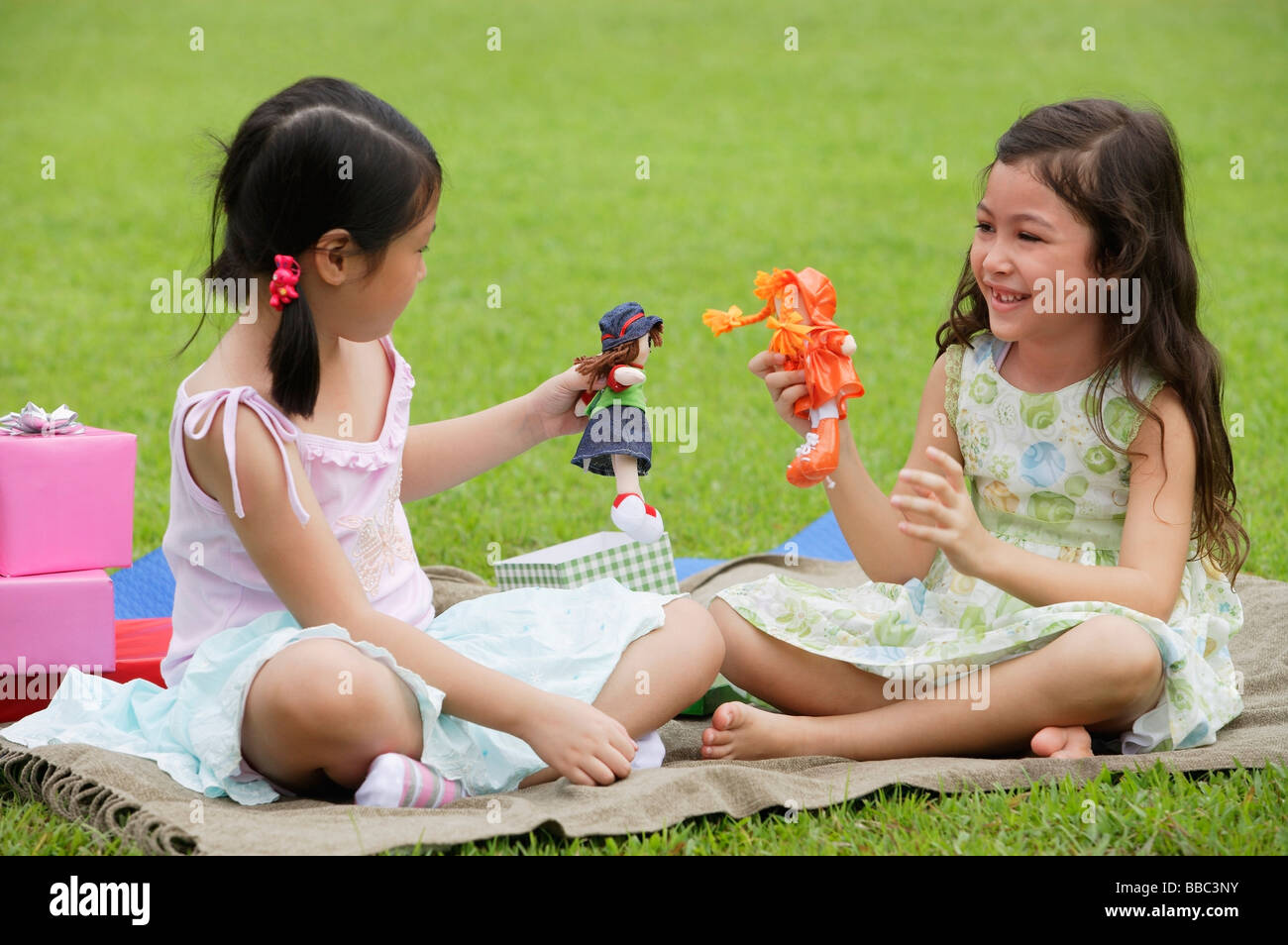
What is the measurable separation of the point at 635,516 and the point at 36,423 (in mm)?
1160

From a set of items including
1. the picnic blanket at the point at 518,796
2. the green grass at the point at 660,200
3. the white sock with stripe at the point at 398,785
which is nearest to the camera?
the picnic blanket at the point at 518,796

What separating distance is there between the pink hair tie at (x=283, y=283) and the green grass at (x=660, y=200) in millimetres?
358

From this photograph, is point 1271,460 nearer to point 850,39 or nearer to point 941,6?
point 850,39

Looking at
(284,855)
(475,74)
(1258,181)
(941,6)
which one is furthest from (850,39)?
(284,855)

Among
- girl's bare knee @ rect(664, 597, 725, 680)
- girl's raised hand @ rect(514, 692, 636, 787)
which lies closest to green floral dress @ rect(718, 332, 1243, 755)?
girl's bare knee @ rect(664, 597, 725, 680)

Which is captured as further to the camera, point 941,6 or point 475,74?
point 941,6

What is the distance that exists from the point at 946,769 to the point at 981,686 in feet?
0.58

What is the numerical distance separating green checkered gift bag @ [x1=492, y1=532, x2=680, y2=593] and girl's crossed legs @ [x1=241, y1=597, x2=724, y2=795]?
34 centimetres

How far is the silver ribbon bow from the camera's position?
263cm

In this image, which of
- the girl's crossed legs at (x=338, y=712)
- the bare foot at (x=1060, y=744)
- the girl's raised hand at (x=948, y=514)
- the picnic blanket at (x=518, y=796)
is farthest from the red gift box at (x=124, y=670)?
the bare foot at (x=1060, y=744)

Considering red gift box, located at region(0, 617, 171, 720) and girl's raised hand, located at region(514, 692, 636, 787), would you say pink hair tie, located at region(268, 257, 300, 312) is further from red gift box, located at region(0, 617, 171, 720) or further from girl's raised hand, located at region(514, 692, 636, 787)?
red gift box, located at region(0, 617, 171, 720)

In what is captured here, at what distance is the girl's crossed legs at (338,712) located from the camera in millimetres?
2010

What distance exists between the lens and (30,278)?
696 cm

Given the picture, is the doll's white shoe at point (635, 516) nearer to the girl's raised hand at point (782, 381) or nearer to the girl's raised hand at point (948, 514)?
the girl's raised hand at point (782, 381)
